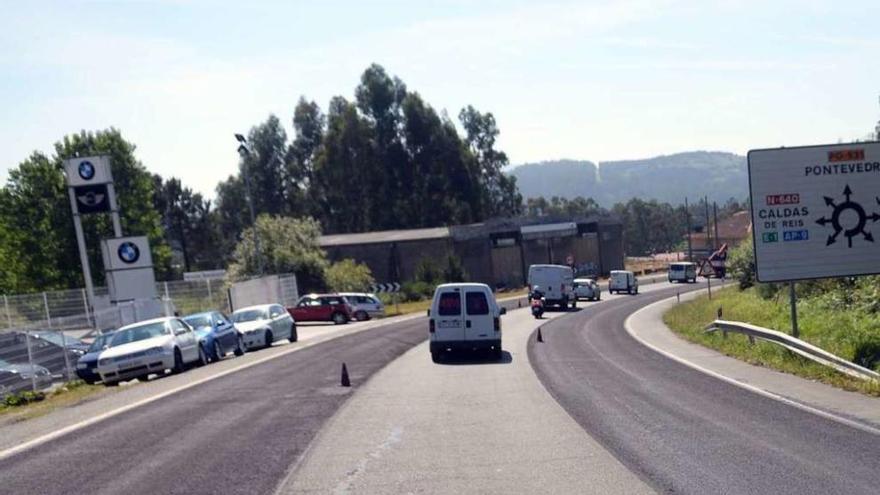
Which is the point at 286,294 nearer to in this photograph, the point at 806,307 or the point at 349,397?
the point at 806,307

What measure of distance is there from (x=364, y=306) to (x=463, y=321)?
31499 millimetres

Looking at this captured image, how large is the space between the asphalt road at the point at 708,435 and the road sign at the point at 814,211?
3.84 metres

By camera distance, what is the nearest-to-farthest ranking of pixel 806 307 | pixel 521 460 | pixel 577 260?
pixel 521 460 < pixel 806 307 < pixel 577 260

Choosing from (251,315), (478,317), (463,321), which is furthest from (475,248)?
(463,321)

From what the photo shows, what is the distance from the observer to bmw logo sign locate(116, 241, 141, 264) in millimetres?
35219

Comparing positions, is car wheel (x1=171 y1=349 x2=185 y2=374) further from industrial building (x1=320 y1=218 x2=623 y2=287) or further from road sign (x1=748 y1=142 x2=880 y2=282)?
industrial building (x1=320 y1=218 x2=623 y2=287)

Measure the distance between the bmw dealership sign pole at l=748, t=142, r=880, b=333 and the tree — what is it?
2059 inches

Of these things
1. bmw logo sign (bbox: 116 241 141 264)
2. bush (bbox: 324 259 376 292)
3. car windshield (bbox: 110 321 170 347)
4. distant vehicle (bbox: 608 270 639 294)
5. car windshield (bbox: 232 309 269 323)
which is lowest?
distant vehicle (bbox: 608 270 639 294)

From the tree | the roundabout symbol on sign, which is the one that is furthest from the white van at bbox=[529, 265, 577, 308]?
the roundabout symbol on sign

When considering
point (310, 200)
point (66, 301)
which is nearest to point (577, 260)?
point (310, 200)

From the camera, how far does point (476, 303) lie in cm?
2591

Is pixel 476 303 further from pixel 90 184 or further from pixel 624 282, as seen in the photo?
pixel 624 282

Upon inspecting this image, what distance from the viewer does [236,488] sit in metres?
9.13

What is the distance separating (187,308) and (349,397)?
31.4m
